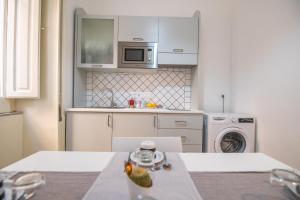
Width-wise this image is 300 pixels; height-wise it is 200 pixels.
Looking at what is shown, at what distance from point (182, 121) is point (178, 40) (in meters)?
1.09

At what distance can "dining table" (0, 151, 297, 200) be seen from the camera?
640 mm

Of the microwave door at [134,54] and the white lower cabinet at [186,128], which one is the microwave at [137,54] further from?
the white lower cabinet at [186,128]

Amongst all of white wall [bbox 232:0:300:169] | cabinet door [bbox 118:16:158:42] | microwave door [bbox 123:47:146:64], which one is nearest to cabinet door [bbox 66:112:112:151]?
microwave door [bbox 123:47:146:64]

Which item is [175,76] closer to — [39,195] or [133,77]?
[133,77]

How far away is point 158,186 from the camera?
0.66 m

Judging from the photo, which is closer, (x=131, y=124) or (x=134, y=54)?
(x=131, y=124)

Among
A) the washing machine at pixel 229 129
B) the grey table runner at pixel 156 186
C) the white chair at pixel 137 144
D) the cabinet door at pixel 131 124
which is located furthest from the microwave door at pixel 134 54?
the grey table runner at pixel 156 186

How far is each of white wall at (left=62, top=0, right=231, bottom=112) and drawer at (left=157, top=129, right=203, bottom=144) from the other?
69 cm

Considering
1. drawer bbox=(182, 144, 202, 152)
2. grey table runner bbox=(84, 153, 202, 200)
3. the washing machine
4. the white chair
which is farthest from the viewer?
drawer bbox=(182, 144, 202, 152)

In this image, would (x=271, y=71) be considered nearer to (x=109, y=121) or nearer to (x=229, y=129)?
(x=229, y=129)

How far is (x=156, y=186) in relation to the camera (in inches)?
26.1

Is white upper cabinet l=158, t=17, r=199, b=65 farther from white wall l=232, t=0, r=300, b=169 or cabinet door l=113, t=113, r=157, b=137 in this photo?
cabinet door l=113, t=113, r=157, b=137

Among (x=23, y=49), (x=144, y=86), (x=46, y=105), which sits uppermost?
(x=23, y=49)

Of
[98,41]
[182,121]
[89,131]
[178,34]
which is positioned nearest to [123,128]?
[89,131]
